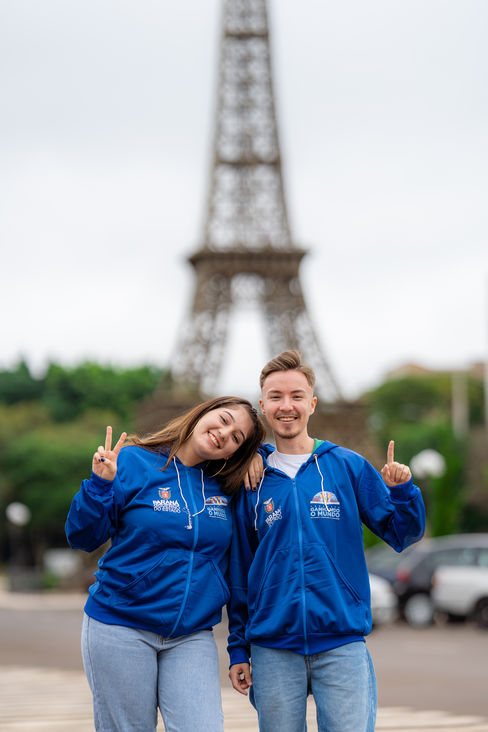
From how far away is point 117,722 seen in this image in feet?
13.1

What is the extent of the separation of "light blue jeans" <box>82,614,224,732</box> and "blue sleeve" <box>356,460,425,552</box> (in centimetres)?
74

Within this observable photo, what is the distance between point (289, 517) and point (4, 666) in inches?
361

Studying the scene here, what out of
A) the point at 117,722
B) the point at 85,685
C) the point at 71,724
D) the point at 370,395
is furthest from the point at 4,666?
the point at 370,395

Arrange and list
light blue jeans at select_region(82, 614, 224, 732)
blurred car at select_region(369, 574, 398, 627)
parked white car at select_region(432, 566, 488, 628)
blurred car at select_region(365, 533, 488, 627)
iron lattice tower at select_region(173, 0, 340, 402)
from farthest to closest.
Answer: iron lattice tower at select_region(173, 0, 340, 402)
blurred car at select_region(365, 533, 488, 627)
blurred car at select_region(369, 574, 398, 627)
parked white car at select_region(432, 566, 488, 628)
light blue jeans at select_region(82, 614, 224, 732)

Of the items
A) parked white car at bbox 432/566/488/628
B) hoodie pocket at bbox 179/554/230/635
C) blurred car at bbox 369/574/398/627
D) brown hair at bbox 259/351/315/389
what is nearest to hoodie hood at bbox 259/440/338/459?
brown hair at bbox 259/351/315/389

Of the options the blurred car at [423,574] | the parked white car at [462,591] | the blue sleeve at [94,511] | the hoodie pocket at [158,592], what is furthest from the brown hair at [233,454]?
the blurred car at [423,574]

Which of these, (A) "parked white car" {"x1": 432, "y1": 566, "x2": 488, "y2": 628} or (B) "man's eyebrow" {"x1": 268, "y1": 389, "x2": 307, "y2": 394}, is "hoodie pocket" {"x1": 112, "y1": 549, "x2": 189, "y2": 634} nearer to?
(B) "man's eyebrow" {"x1": 268, "y1": 389, "x2": 307, "y2": 394}

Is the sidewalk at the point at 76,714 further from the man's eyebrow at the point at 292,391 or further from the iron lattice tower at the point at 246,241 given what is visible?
the iron lattice tower at the point at 246,241

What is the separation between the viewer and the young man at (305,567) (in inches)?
157

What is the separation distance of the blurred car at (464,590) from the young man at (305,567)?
14.5 metres

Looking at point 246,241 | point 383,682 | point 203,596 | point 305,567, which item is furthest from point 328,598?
point 246,241

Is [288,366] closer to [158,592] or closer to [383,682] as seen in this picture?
[158,592]

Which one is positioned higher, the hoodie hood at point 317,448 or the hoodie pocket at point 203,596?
the hoodie hood at point 317,448

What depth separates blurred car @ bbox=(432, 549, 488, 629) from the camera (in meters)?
18.2
